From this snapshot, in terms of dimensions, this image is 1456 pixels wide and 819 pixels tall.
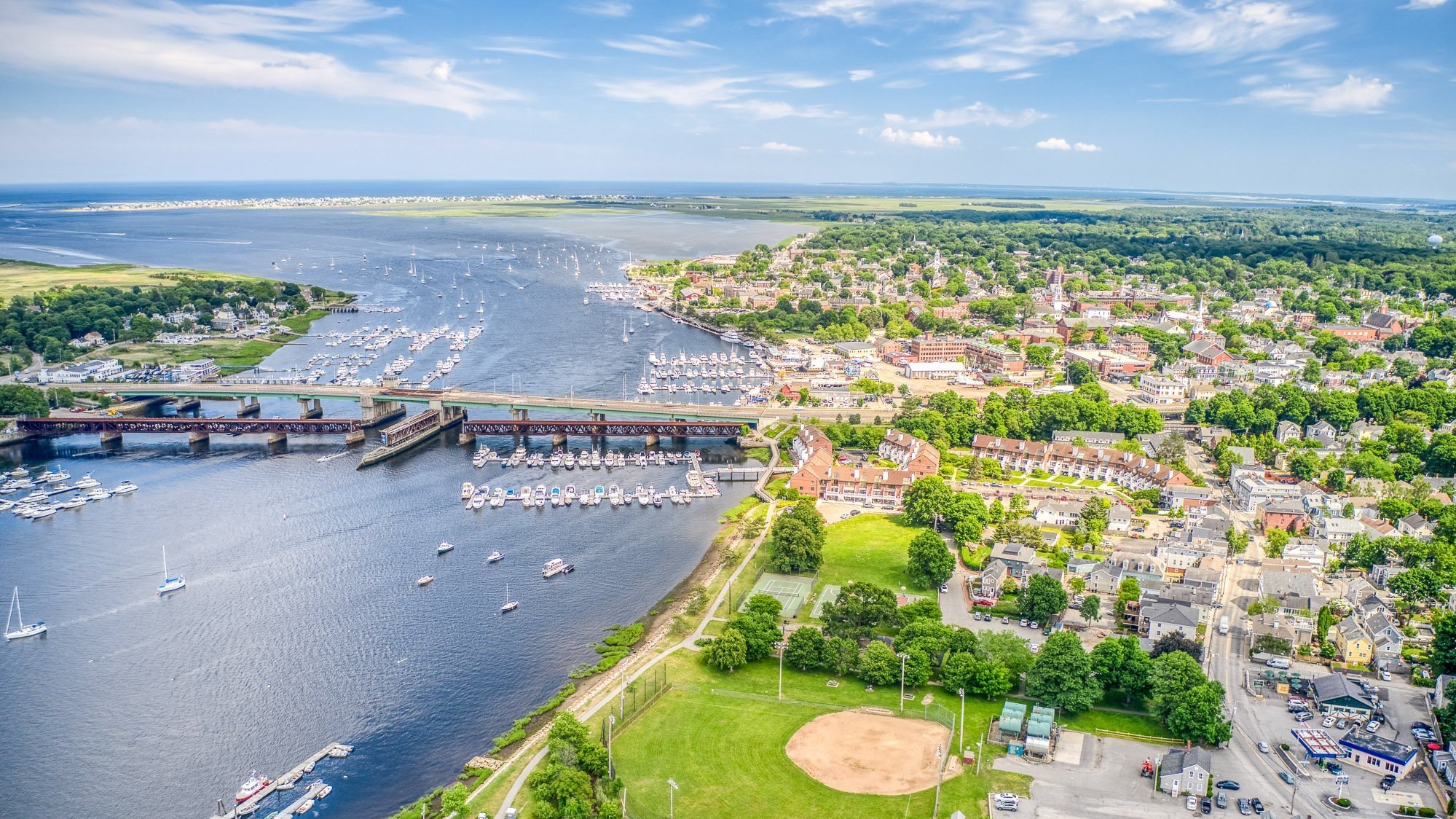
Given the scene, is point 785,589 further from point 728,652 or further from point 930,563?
point 728,652

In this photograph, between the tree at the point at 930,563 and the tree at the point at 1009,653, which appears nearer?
the tree at the point at 1009,653

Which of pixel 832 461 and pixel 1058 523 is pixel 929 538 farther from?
pixel 832 461

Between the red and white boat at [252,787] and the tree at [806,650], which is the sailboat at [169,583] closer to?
the red and white boat at [252,787]

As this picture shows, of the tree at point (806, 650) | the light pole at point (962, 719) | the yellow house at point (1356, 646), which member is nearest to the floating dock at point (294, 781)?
the tree at point (806, 650)

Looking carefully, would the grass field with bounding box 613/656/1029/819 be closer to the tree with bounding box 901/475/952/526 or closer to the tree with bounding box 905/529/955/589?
the tree with bounding box 905/529/955/589

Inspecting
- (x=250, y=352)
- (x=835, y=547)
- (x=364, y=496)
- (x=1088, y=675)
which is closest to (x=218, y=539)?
(x=364, y=496)

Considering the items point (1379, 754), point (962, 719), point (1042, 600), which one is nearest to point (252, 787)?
point (962, 719)
